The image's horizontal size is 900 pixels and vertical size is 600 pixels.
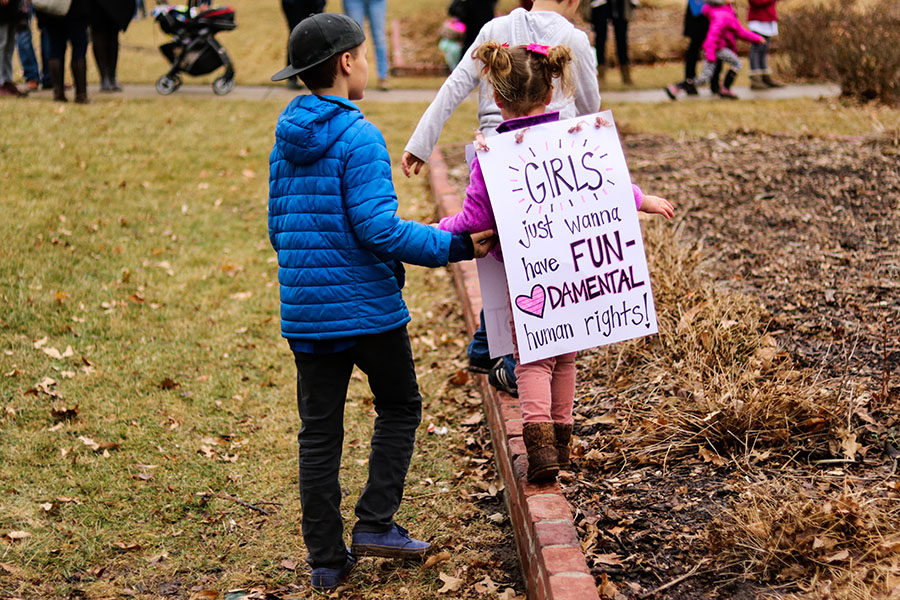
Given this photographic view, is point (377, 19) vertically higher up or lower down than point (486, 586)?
higher up

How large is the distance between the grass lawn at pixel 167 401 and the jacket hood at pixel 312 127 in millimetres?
1624

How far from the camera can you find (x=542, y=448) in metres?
3.38

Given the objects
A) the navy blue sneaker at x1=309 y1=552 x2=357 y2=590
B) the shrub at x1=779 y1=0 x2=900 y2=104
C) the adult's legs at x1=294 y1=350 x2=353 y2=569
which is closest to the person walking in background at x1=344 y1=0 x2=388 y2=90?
the shrub at x1=779 y1=0 x2=900 y2=104

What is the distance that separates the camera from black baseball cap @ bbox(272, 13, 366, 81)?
10.1 feet

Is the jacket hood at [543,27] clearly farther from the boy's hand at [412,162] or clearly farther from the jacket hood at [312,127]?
the jacket hood at [312,127]

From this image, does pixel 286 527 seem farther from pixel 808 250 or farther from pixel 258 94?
pixel 258 94

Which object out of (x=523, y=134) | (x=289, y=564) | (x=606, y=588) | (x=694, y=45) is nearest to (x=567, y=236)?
(x=523, y=134)

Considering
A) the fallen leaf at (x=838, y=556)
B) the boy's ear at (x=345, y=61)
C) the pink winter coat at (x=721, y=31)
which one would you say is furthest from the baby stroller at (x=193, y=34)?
the fallen leaf at (x=838, y=556)

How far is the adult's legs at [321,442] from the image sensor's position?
129 inches

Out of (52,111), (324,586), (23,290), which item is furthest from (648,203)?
(52,111)

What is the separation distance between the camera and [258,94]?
12289mm

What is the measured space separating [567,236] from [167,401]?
264 centimetres

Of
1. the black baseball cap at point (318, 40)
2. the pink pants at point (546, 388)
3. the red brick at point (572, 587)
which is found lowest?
the red brick at point (572, 587)

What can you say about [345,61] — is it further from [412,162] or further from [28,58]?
[28,58]
